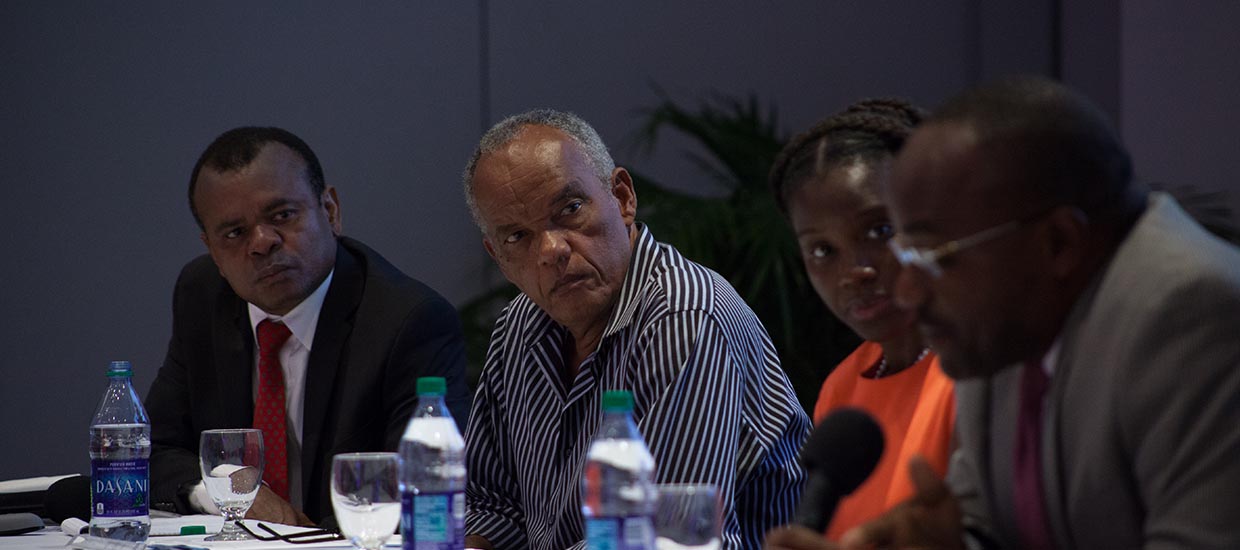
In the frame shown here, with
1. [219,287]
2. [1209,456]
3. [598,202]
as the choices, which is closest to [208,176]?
[219,287]

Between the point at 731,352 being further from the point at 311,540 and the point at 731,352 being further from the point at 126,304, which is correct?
the point at 126,304

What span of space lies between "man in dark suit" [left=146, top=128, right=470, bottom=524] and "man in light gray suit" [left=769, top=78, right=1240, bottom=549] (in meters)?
1.76

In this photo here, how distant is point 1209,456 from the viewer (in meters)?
1.07

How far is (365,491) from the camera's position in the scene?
1.68m

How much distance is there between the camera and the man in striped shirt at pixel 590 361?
78.4 inches

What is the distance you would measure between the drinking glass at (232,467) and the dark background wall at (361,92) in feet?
8.46

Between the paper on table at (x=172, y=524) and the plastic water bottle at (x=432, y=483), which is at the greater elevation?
the plastic water bottle at (x=432, y=483)

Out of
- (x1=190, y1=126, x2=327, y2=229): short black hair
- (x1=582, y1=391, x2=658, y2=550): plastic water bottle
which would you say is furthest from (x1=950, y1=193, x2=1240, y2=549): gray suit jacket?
(x1=190, y1=126, x2=327, y2=229): short black hair

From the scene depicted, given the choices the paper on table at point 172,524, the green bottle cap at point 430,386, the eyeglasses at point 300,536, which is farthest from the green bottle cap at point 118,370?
the green bottle cap at point 430,386

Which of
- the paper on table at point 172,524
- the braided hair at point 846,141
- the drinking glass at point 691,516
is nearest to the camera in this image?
the drinking glass at point 691,516

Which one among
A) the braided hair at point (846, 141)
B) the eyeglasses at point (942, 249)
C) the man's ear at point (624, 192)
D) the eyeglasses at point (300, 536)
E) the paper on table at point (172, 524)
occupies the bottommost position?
the paper on table at point (172, 524)

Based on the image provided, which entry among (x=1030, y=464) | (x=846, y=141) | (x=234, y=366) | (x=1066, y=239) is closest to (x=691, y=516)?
(x=1030, y=464)

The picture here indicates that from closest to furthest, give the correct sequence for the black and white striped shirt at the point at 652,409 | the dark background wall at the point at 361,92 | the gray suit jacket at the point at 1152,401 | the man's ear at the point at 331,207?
the gray suit jacket at the point at 1152,401 → the black and white striped shirt at the point at 652,409 → the man's ear at the point at 331,207 → the dark background wall at the point at 361,92

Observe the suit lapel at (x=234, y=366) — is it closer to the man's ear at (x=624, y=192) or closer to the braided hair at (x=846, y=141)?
the man's ear at (x=624, y=192)
